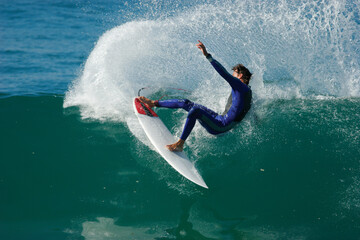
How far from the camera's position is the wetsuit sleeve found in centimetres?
524

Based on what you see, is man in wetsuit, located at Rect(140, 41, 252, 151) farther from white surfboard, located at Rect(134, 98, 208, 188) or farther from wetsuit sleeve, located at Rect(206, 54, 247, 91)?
white surfboard, located at Rect(134, 98, 208, 188)

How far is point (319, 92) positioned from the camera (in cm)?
799

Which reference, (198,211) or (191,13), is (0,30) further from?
(198,211)

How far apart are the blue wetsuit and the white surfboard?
331 millimetres

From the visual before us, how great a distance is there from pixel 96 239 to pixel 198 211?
1.43m

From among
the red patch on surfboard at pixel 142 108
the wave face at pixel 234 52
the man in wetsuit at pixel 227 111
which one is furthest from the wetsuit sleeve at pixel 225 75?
the wave face at pixel 234 52

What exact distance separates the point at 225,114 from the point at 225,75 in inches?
31.8

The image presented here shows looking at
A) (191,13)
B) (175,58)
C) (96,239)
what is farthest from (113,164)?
(191,13)

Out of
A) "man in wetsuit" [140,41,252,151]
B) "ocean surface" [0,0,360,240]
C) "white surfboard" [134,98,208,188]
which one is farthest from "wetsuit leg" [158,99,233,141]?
"ocean surface" [0,0,360,240]

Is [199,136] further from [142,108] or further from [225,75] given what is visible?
[225,75]

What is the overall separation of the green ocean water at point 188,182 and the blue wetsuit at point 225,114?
428 millimetres

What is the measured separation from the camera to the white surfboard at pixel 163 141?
5.39m

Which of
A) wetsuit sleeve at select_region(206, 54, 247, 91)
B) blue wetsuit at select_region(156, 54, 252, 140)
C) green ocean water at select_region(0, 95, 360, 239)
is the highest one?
wetsuit sleeve at select_region(206, 54, 247, 91)

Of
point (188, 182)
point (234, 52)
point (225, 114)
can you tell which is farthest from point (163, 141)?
point (234, 52)
